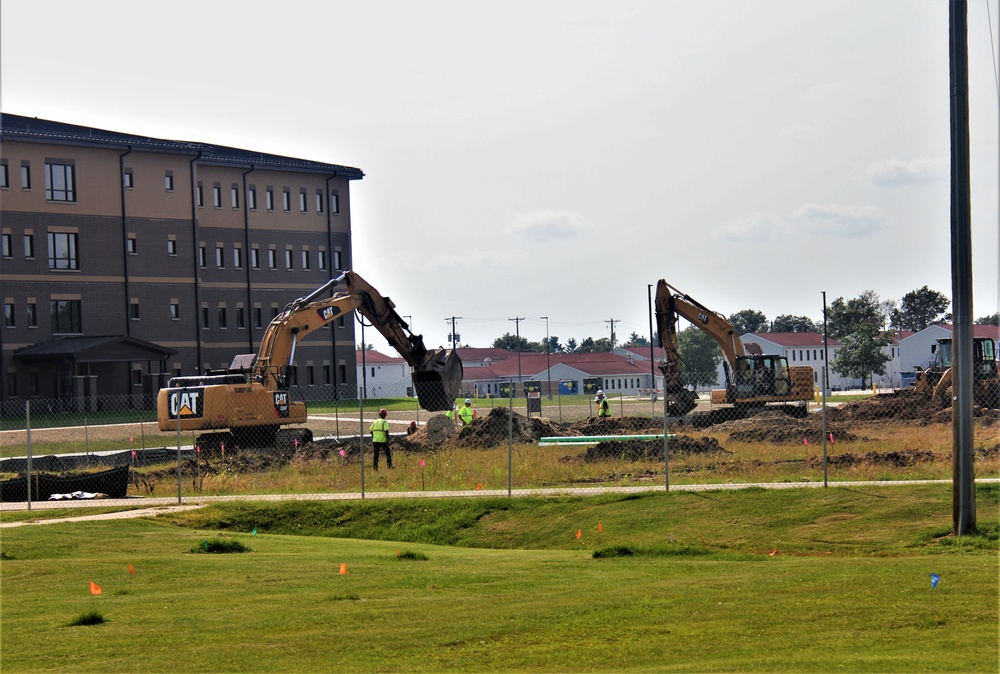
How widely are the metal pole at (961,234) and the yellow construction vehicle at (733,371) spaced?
3144 centimetres

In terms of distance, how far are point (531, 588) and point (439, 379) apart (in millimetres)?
32147

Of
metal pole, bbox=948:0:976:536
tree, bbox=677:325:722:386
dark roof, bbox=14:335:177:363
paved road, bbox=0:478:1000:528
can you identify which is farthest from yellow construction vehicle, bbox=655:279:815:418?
tree, bbox=677:325:722:386

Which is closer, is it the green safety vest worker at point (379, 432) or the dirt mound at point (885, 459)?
the dirt mound at point (885, 459)

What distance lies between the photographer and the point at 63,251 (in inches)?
2766

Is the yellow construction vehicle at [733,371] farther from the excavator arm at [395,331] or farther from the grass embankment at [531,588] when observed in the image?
the grass embankment at [531,588]

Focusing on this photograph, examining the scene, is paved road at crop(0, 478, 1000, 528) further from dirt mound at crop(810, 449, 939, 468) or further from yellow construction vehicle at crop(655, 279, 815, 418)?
A: yellow construction vehicle at crop(655, 279, 815, 418)

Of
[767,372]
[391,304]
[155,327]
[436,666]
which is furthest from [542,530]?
[155,327]

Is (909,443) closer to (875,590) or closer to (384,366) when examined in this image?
(875,590)

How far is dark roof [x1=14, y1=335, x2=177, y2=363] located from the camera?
66188mm

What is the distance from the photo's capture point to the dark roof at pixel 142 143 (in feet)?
226

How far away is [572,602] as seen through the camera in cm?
1229

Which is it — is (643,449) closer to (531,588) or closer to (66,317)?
(531,588)

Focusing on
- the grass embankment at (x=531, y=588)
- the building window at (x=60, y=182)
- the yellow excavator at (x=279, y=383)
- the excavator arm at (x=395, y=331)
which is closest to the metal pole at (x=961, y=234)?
the grass embankment at (x=531, y=588)

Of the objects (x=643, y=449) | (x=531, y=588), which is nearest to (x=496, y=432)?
(x=643, y=449)
